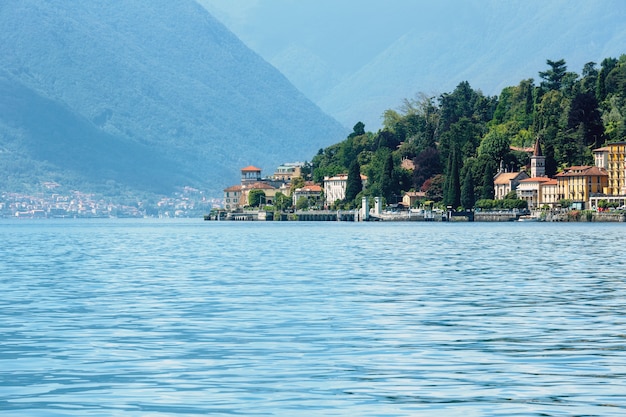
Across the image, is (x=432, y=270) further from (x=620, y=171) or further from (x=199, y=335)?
(x=620, y=171)

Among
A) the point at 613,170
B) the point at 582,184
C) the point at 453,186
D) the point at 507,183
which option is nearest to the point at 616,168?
the point at 613,170

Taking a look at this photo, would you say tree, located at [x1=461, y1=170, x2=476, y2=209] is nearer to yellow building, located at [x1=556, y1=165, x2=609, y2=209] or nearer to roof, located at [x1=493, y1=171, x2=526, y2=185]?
yellow building, located at [x1=556, y1=165, x2=609, y2=209]

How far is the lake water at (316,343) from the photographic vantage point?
684 inches

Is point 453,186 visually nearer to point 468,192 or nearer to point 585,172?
point 468,192

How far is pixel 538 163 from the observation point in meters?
194

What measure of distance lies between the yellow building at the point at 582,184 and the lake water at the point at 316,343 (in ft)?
444

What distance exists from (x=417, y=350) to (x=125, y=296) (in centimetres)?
1464

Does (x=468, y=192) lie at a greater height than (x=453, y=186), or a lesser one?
lesser

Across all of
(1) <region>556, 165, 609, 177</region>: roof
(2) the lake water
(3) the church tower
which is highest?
(3) the church tower

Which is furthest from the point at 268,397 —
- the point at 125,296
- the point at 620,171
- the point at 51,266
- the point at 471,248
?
the point at 620,171

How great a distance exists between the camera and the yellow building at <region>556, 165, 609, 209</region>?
7003 inches

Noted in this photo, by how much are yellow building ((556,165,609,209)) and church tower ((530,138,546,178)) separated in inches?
449

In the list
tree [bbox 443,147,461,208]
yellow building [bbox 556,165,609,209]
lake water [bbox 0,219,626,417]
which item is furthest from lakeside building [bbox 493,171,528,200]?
lake water [bbox 0,219,626,417]

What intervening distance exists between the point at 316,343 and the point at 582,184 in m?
159
